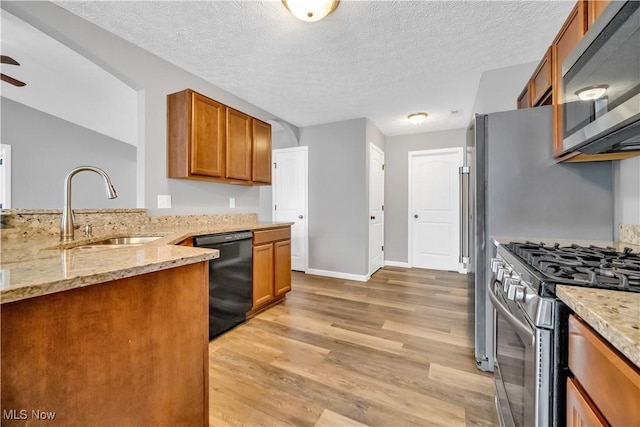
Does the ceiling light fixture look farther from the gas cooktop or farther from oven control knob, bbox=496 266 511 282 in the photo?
oven control knob, bbox=496 266 511 282

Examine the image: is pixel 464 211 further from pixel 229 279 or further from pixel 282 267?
pixel 229 279

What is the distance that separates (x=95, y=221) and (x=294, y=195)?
283cm

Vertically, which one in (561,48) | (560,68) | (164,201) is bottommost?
(164,201)

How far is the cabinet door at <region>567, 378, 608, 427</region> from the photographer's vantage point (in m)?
0.55

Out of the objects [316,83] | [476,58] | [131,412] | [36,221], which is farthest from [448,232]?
[36,221]

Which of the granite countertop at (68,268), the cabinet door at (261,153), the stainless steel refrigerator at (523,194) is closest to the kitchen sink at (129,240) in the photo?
the granite countertop at (68,268)

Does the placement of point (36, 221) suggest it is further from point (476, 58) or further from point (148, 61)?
point (476, 58)

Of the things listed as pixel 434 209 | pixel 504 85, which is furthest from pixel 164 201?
pixel 434 209

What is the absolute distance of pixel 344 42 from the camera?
2096 mm

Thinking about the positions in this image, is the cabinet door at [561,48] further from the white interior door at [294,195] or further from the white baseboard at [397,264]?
the white baseboard at [397,264]

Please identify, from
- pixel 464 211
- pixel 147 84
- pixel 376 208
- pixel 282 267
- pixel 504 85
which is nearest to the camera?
pixel 464 211

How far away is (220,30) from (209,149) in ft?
3.18

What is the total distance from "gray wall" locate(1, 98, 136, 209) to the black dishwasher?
3.20 metres

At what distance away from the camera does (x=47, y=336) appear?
65 cm
